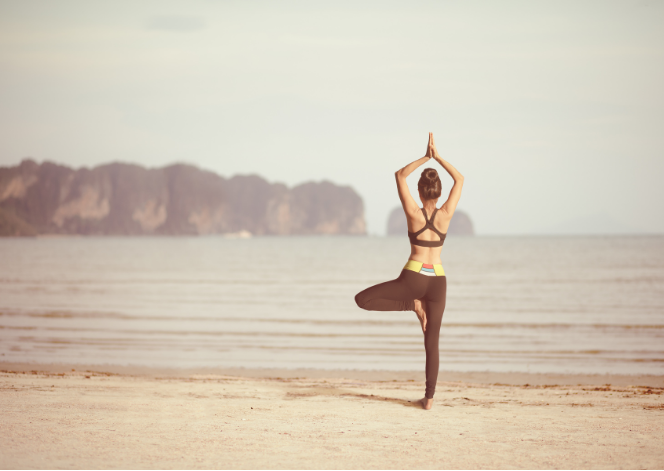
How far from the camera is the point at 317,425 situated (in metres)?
5.51

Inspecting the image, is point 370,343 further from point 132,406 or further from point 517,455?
point 517,455

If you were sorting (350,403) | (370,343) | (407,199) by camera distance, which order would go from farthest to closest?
1. (370,343)
2. (350,403)
3. (407,199)

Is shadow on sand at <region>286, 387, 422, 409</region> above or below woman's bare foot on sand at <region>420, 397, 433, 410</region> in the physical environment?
below

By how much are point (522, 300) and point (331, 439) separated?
812 inches

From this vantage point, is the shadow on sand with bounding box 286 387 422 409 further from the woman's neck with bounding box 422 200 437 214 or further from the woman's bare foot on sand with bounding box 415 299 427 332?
the woman's neck with bounding box 422 200 437 214

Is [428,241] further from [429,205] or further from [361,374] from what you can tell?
[361,374]

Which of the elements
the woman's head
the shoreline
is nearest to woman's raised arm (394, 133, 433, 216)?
the woman's head

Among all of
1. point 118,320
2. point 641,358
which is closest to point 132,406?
point 641,358

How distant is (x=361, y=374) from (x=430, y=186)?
17.9ft

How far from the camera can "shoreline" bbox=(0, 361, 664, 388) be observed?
9.70m

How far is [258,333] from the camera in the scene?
15.2m

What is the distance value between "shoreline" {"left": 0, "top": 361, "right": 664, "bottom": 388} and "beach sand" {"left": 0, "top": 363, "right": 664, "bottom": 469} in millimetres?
1276

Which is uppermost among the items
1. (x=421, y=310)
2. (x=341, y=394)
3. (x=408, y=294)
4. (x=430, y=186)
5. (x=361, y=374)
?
(x=430, y=186)

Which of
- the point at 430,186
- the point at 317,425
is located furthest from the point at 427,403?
the point at 430,186
